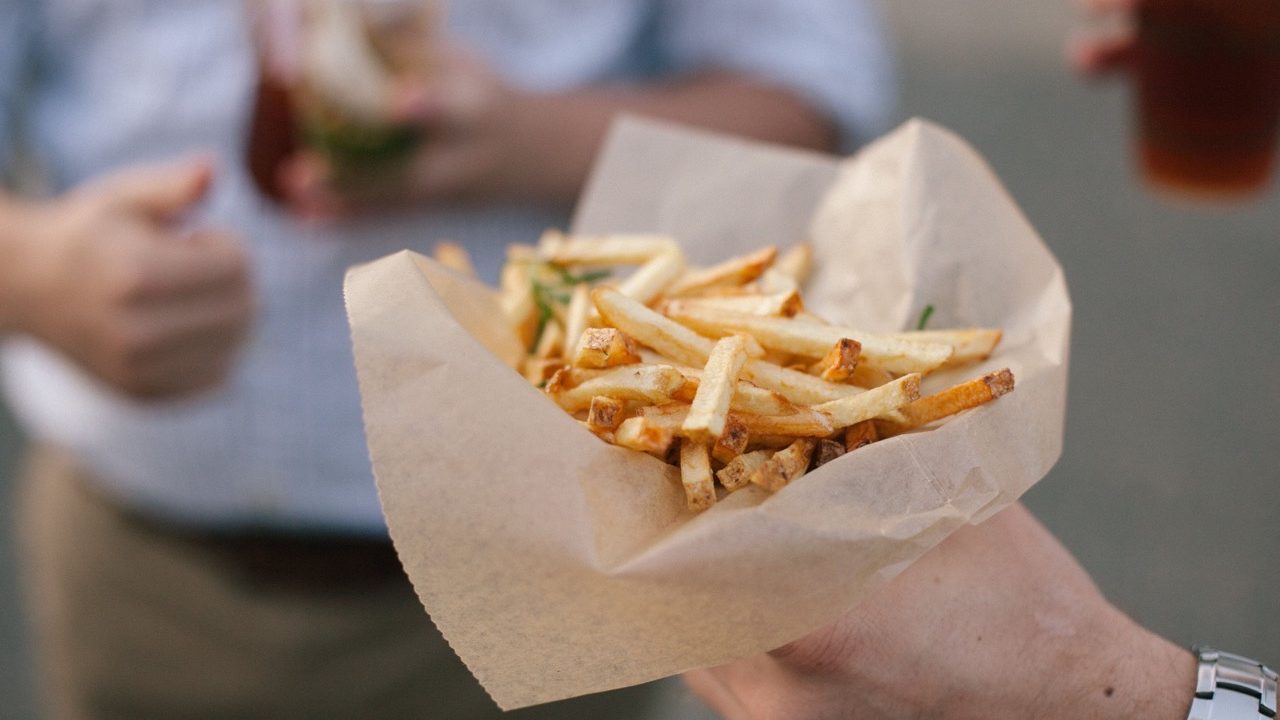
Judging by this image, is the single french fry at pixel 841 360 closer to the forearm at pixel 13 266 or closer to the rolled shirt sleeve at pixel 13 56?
the forearm at pixel 13 266

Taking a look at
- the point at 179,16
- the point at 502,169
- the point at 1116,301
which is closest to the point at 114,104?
the point at 179,16

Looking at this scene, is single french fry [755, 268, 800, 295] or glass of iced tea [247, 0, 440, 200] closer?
single french fry [755, 268, 800, 295]

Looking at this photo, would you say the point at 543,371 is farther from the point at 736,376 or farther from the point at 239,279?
the point at 239,279

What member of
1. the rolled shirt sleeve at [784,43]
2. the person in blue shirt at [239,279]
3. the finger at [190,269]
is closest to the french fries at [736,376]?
the finger at [190,269]

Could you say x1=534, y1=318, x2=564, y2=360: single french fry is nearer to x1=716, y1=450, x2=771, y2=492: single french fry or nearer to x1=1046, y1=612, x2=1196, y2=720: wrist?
x1=716, y1=450, x2=771, y2=492: single french fry

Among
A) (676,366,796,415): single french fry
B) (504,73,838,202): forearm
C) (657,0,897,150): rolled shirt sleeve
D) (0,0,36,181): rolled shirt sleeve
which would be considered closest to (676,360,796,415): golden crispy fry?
(676,366,796,415): single french fry

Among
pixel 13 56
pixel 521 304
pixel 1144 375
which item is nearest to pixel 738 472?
pixel 521 304
